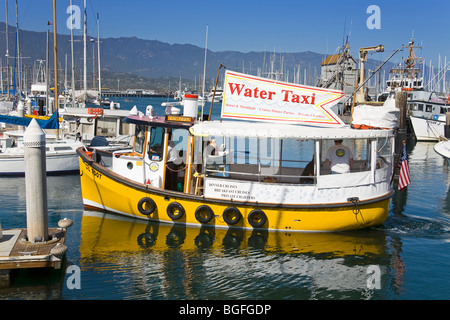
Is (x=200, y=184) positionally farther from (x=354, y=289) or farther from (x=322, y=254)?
(x=354, y=289)

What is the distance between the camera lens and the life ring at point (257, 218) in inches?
461

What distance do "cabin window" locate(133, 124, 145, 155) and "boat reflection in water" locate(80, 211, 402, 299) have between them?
2.18 meters

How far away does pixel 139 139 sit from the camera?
42.7ft

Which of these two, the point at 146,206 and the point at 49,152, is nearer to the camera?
the point at 146,206

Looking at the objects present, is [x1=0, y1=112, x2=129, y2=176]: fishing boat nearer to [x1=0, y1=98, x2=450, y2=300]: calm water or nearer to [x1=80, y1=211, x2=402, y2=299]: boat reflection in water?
[x1=0, y1=98, x2=450, y2=300]: calm water

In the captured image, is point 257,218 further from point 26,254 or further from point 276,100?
point 26,254

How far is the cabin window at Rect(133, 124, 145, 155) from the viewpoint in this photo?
505 inches

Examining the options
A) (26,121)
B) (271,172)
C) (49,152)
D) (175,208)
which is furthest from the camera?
(49,152)

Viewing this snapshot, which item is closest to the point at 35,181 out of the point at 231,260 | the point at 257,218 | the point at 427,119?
the point at 231,260

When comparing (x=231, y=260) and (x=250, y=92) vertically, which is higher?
(x=250, y=92)

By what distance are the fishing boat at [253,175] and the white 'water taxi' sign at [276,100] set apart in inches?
1.1

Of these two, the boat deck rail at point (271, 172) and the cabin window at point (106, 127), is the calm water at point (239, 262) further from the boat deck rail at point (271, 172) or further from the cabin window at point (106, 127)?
the cabin window at point (106, 127)

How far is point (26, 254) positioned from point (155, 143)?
191 inches

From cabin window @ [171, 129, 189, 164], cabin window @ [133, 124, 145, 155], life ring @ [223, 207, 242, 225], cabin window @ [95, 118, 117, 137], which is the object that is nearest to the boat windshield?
cabin window @ [171, 129, 189, 164]
